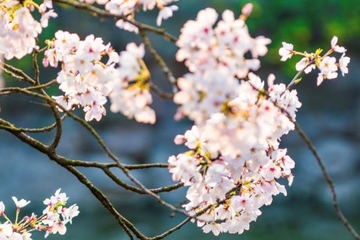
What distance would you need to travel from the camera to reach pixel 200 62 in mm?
852

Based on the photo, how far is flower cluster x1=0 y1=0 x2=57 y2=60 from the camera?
1086 millimetres

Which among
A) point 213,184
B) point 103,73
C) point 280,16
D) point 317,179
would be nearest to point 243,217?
point 213,184

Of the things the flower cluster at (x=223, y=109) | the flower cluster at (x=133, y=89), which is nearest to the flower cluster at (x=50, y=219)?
the flower cluster at (x=223, y=109)

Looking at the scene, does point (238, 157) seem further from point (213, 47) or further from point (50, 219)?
point (50, 219)

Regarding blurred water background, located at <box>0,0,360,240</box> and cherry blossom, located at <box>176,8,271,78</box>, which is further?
blurred water background, located at <box>0,0,360,240</box>

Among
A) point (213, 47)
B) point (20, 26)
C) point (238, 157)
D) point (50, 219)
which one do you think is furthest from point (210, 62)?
point (50, 219)

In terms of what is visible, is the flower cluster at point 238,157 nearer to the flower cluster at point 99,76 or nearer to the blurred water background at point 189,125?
the flower cluster at point 99,76

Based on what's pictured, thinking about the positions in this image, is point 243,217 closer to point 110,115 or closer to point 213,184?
point 213,184

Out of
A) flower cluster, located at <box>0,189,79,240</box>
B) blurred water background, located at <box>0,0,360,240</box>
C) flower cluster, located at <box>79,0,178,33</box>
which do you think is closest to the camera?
flower cluster, located at <box>79,0,178,33</box>

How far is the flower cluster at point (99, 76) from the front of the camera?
889 millimetres

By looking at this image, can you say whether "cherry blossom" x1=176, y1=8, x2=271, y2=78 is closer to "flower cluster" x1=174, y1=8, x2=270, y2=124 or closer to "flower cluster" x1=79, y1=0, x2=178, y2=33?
"flower cluster" x1=174, y1=8, x2=270, y2=124

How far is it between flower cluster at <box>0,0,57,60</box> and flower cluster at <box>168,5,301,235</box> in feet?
0.86

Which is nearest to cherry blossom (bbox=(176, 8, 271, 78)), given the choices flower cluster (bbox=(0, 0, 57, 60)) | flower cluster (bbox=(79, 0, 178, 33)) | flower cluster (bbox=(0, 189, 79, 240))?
flower cluster (bbox=(79, 0, 178, 33))

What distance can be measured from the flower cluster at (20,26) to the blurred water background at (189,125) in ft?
17.6
